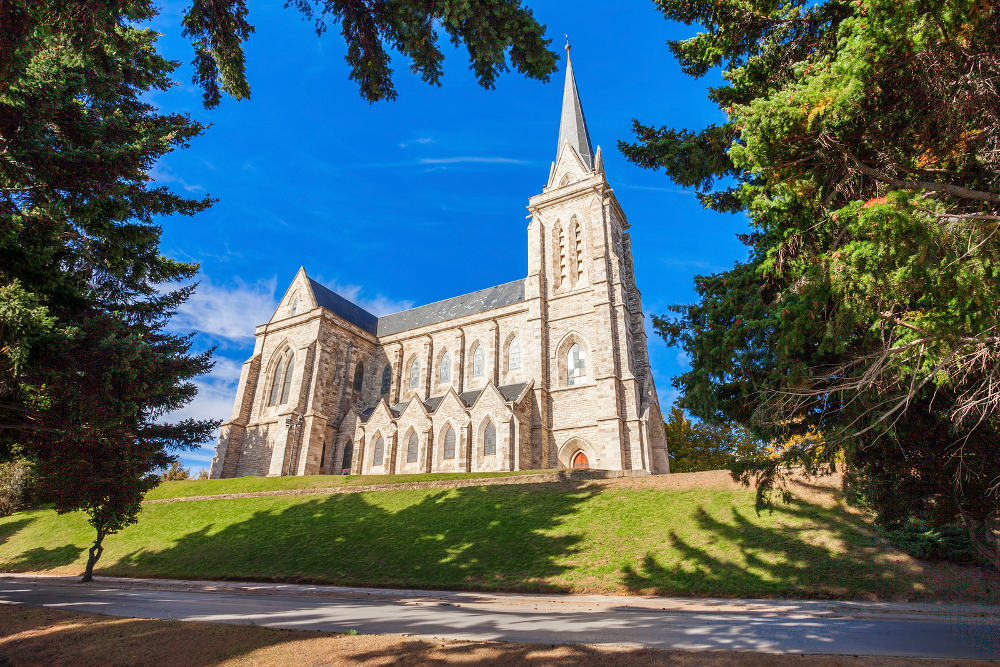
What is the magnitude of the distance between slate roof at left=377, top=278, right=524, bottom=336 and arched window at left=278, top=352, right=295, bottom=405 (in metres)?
7.35

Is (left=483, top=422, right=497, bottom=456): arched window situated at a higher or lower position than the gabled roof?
lower

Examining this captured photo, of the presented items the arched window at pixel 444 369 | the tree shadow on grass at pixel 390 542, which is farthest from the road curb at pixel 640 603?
the arched window at pixel 444 369

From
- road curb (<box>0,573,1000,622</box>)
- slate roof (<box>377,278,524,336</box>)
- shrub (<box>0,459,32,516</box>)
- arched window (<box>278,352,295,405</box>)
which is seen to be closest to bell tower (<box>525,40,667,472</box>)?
slate roof (<box>377,278,524,336</box>)

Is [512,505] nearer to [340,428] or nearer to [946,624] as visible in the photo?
[946,624]

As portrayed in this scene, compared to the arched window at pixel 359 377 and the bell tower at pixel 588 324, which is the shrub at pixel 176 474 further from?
the bell tower at pixel 588 324

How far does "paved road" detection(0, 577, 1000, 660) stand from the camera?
240 inches

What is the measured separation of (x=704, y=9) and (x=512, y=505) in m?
15.4

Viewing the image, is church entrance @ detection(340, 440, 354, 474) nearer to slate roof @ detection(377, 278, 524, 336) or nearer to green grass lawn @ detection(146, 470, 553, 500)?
green grass lawn @ detection(146, 470, 553, 500)

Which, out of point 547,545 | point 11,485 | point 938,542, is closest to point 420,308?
point 11,485

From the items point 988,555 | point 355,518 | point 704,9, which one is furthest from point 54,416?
point 988,555

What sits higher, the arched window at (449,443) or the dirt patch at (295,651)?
the arched window at (449,443)

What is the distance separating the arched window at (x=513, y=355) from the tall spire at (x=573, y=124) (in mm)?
14942

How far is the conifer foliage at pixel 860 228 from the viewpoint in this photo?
202 inches

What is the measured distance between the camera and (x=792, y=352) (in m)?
7.21
